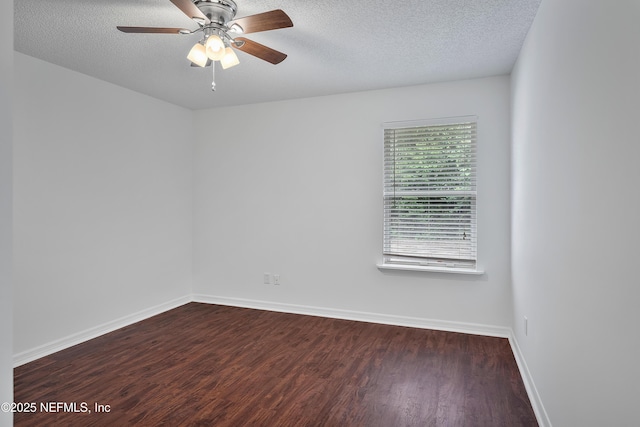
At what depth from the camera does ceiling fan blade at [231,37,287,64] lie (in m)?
2.40

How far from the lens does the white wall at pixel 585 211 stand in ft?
3.58

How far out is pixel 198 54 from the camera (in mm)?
2291

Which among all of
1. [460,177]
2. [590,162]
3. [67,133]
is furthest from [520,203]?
[67,133]

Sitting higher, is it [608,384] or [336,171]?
[336,171]

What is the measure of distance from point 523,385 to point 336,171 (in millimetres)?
2653

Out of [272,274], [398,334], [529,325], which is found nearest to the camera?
[529,325]

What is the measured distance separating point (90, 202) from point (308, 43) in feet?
8.44

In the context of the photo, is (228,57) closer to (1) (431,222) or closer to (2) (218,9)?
(2) (218,9)

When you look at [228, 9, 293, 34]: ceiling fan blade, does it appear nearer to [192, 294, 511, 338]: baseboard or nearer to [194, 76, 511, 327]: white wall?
[194, 76, 511, 327]: white wall

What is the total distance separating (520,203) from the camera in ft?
9.64

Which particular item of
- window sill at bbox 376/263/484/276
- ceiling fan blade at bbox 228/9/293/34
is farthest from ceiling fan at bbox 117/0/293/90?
window sill at bbox 376/263/484/276

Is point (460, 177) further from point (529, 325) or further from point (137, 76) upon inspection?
point (137, 76)

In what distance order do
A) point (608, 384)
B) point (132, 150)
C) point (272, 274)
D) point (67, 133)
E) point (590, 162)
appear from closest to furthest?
point (608, 384) < point (590, 162) < point (67, 133) < point (132, 150) < point (272, 274)

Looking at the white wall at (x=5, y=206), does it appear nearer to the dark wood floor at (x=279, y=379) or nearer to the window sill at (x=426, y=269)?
the dark wood floor at (x=279, y=379)
